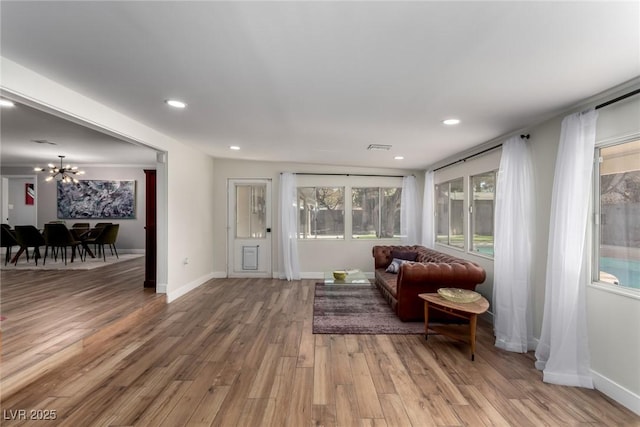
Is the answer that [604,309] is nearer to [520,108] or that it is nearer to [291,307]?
[520,108]

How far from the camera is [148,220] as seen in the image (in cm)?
461

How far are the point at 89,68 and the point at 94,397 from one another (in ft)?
7.68

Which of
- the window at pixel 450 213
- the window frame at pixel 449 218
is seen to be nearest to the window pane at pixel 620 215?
the window frame at pixel 449 218

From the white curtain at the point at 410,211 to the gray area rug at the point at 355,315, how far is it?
4.89 ft

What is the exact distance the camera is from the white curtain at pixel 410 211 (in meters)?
5.98

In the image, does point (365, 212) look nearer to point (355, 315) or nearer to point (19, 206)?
point (355, 315)

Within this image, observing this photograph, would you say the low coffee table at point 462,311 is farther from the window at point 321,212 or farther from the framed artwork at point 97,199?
the framed artwork at point 97,199

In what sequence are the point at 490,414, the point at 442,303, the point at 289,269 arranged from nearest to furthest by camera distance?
the point at 490,414
the point at 442,303
the point at 289,269

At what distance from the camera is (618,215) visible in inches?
90.4

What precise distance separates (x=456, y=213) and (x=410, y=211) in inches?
48.3

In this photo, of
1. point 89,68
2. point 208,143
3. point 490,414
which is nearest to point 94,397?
point 89,68

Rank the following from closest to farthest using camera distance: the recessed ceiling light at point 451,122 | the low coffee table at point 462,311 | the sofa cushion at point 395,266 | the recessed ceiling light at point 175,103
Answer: the recessed ceiling light at point 175,103 → the low coffee table at point 462,311 → the recessed ceiling light at point 451,122 → the sofa cushion at point 395,266

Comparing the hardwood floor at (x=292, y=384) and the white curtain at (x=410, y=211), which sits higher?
the white curtain at (x=410, y=211)

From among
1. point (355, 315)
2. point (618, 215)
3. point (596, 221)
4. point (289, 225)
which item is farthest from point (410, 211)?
point (618, 215)
